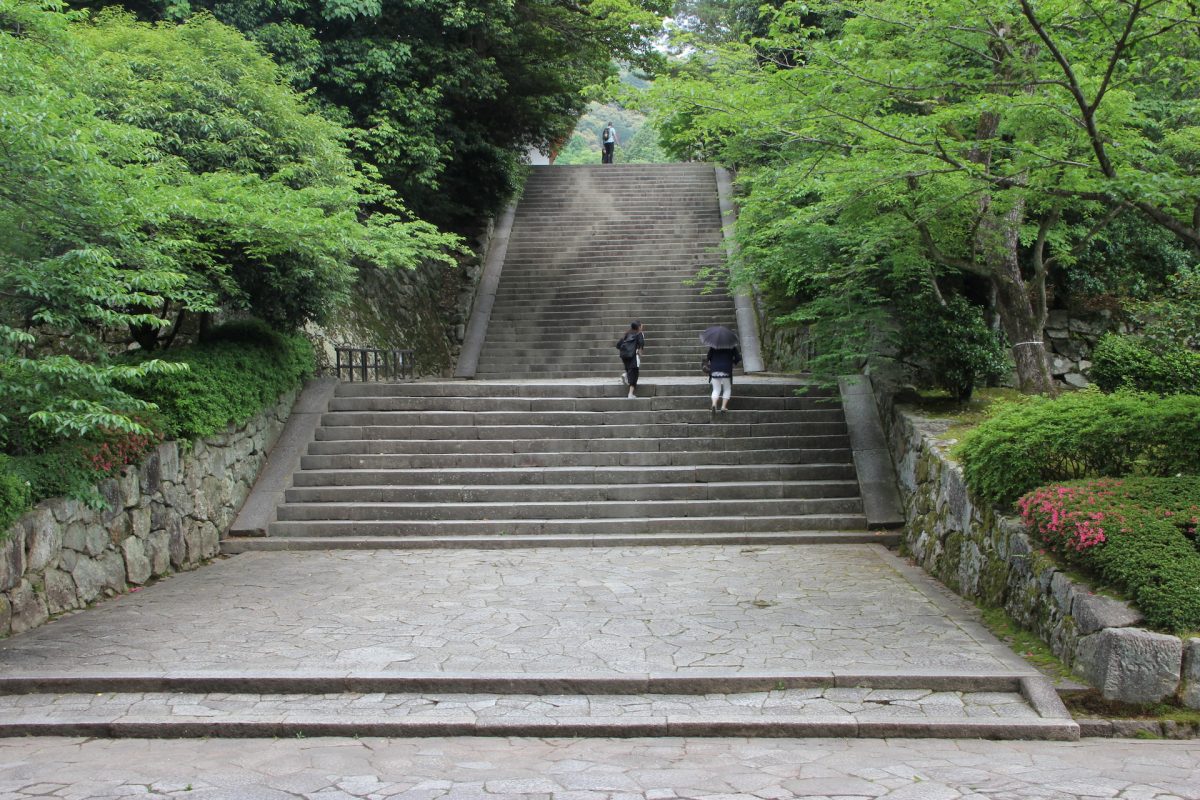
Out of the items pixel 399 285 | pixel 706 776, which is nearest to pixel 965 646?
pixel 706 776

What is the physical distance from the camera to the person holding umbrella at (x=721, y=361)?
459 inches

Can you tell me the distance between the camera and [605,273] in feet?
66.5

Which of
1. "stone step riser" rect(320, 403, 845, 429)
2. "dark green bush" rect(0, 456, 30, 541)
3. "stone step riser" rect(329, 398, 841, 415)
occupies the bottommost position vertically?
"dark green bush" rect(0, 456, 30, 541)

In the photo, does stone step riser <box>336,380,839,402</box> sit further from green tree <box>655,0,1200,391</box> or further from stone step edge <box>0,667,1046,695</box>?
stone step edge <box>0,667,1046,695</box>

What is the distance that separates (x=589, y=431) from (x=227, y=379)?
462 centimetres

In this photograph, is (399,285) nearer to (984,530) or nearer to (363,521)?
(363,521)

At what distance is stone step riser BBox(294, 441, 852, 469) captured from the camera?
36.3 feet

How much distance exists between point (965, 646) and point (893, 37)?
5881mm

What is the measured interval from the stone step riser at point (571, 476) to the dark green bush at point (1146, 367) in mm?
3639

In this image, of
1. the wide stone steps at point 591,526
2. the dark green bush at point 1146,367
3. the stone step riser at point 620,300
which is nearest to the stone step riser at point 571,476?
the wide stone steps at point 591,526

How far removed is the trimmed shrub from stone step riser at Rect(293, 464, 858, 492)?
4262 millimetres

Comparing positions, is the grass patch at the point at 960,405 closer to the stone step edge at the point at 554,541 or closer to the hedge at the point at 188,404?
the stone step edge at the point at 554,541

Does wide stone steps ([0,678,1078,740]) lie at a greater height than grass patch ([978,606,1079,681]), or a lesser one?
lesser

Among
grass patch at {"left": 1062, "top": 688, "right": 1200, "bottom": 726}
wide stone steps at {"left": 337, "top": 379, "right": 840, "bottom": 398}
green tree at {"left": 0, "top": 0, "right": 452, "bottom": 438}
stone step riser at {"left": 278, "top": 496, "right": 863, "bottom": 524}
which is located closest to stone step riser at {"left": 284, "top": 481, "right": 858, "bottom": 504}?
stone step riser at {"left": 278, "top": 496, "right": 863, "bottom": 524}
